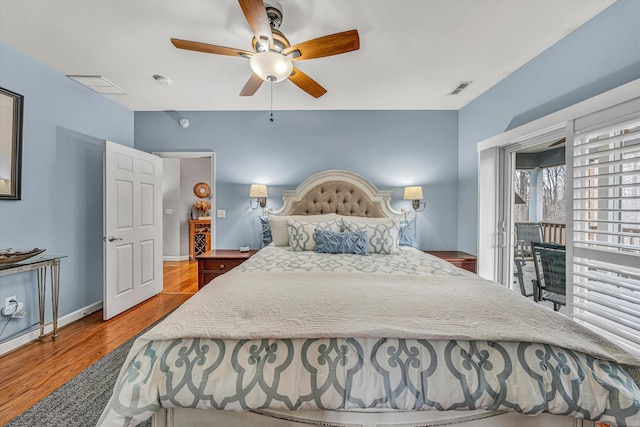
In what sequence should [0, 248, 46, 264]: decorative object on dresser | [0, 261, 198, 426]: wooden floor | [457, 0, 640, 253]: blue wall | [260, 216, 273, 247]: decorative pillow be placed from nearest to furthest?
1. [457, 0, 640, 253]: blue wall
2. [0, 261, 198, 426]: wooden floor
3. [0, 248, 46, 264]: decorative object on dresser
4. [260, 216, 273, 247]: decorative pillow

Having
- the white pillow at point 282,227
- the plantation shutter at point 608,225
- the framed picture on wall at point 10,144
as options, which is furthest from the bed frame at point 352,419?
the framed picture on wall at point 10,144

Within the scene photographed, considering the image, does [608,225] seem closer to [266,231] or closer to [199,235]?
[266,231]

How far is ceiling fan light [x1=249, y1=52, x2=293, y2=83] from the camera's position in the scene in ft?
5.76

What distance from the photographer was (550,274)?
2.28 meters

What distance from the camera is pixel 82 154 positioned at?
10.0 ft

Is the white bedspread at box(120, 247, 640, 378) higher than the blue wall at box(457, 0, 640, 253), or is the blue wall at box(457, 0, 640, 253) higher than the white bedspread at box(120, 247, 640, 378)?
the blue wall at box(457, 0, 640, 253)

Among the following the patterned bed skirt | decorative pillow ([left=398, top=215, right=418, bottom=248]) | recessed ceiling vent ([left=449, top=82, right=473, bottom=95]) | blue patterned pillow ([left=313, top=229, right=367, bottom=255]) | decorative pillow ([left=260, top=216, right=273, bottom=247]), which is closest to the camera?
the patterned bed skirt

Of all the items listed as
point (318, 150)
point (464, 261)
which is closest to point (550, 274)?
point (464, 261)

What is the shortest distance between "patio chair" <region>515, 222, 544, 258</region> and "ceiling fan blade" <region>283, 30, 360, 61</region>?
8.09 feet

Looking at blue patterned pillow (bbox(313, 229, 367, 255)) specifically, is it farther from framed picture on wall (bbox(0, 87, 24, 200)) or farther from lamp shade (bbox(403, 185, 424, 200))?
framed picture on wall (bbox(0, 87, 24, 200))

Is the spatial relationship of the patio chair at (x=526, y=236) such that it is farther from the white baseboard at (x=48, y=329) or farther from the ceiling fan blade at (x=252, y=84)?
the white baseboard at (x=48, y=329)

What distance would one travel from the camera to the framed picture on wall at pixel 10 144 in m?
2.27

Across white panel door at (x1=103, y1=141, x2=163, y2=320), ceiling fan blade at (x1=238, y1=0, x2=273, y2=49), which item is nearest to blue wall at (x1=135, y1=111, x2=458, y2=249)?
white panel door at (x1=103, y1=141, x2=163, y2=320)

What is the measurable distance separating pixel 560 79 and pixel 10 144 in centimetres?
452
